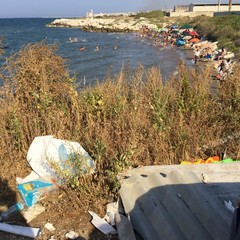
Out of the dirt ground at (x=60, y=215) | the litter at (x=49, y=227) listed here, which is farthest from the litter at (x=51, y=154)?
the litter at (x=49, y=227)

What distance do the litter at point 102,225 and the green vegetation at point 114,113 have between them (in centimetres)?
70

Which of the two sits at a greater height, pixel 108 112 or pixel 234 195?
pixel 108 112

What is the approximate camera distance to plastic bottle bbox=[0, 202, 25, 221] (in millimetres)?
4170

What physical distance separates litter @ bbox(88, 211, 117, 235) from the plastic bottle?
1.00 meters

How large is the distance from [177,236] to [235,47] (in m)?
25.7

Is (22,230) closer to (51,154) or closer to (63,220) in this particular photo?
(63,220)

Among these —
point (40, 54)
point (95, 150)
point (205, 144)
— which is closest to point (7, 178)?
point (95, 150)

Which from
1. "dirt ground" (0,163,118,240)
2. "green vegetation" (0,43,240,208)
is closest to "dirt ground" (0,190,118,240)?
"dirt ground" (0,163,118,240)

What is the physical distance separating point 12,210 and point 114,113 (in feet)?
7.49

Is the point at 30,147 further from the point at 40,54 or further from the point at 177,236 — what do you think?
the point at 177,236

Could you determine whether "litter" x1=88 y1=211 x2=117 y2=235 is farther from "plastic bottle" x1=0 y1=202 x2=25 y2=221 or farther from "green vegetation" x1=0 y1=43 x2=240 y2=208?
"plastic bottle" x1=0 y1=202 x2=25 y2=221

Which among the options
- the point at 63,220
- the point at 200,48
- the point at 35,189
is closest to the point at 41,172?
the point at 35,189

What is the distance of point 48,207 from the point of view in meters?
4.29

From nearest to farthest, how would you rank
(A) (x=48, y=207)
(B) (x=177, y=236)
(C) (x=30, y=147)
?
(B) (x=177, y=236) < (A) (x=48, y=207) < (C) (x=30, y=147)
